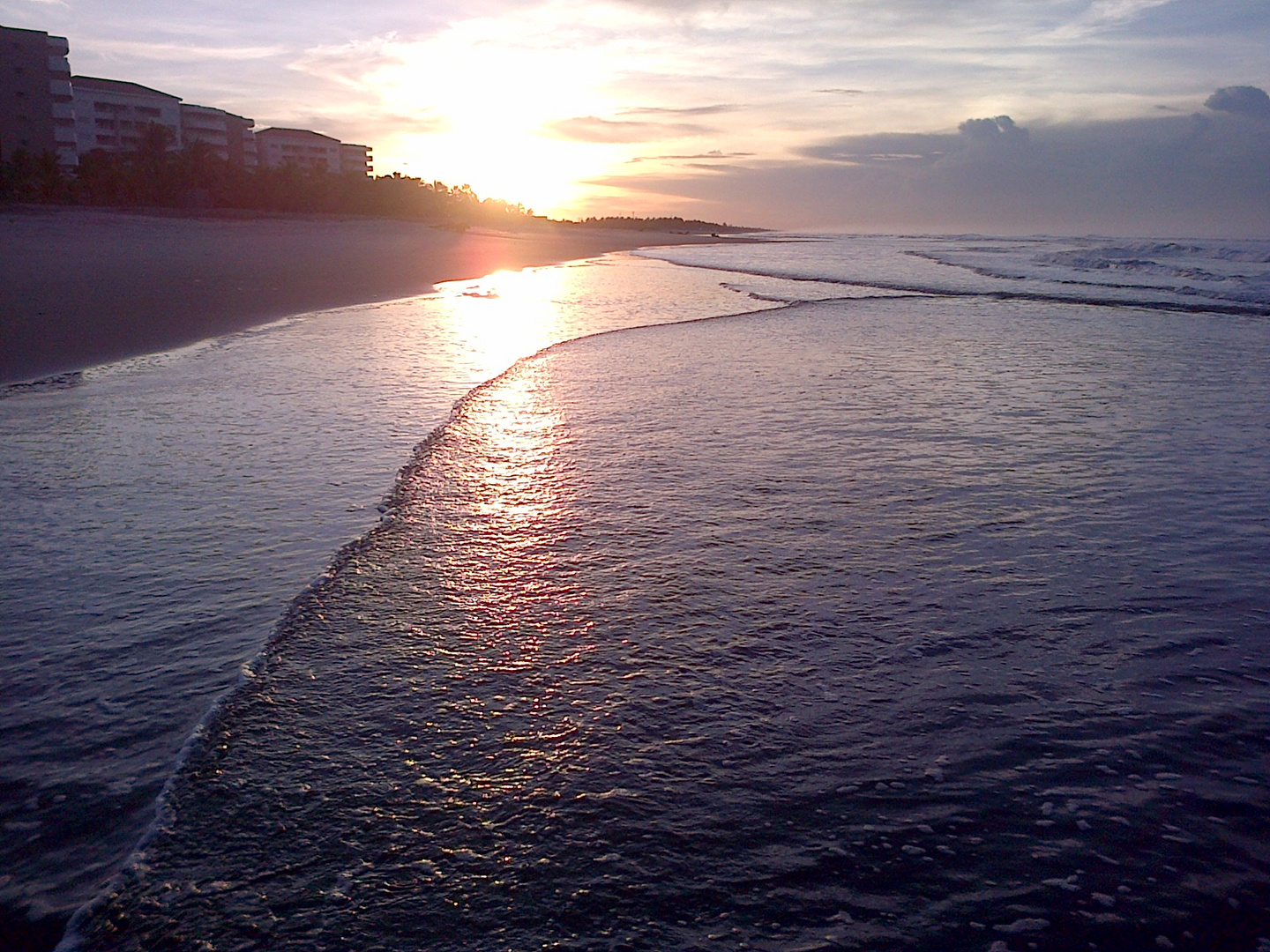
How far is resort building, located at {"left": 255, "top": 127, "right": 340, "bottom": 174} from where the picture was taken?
4072 inches

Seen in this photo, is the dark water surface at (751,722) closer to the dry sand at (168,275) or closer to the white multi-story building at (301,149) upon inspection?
the dry sand at (168,275)

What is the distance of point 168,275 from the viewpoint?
19016 millimetres

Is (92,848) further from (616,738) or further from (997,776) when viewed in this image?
(997,776)

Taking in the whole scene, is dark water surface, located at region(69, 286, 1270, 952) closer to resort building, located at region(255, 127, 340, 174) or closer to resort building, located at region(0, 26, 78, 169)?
resort building, located at region(0, 26, 78, 169)

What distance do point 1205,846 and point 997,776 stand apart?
55 cm

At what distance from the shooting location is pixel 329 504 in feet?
16.3

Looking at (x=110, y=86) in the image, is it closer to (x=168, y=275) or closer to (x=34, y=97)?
(x=34, y=97)

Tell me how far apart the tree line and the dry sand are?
465cm

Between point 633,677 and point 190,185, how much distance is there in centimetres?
5571

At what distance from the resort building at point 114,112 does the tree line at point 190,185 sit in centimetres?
1734

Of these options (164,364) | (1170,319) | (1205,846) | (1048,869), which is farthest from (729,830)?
(1170,319)

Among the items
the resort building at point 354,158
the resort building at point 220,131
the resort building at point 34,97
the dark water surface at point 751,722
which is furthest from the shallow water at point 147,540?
the resort building at point 354,158

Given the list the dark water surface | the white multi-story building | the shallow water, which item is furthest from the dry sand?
the white multi-story building

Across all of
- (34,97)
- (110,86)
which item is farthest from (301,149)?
(34,97)
